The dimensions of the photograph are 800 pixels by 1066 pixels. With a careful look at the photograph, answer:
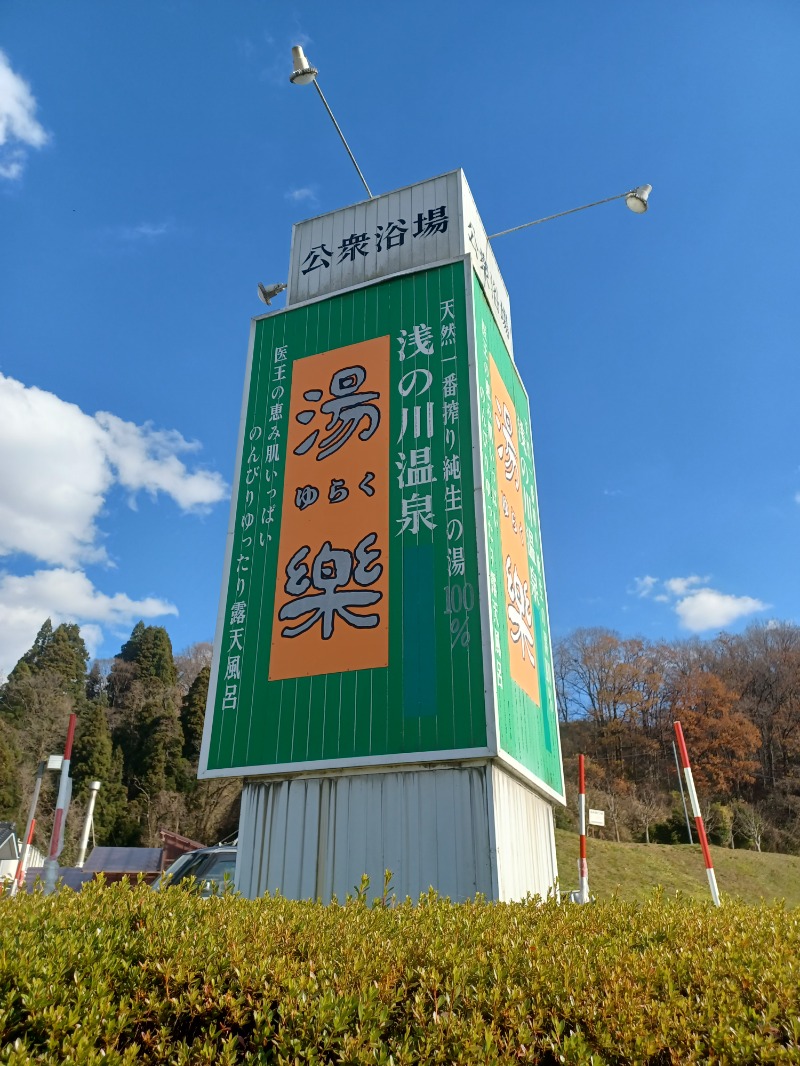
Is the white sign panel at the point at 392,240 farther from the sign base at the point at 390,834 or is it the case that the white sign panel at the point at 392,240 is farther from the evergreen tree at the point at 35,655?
the evergreen tree at the point at 35,655

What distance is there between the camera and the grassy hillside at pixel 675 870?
2106 centimetres

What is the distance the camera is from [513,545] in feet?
38.9

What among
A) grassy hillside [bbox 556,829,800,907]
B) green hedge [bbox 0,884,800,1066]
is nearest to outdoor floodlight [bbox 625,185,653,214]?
green hedge [bbox 0,884,800,1066]

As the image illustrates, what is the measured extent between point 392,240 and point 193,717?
36946 millimetres

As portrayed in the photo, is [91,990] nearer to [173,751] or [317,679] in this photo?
[317,679]

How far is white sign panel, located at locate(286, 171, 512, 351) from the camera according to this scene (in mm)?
12828

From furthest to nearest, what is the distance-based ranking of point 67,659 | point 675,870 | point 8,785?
point 67,659, point 8,785, point 675,870

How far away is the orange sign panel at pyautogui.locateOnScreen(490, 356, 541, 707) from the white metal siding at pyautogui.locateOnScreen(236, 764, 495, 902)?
1927 millimetres

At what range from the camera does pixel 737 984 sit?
3.35 metres

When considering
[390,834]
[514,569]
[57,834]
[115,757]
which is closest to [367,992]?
[390,834]

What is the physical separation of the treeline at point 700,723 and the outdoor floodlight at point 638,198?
27196 millimetres

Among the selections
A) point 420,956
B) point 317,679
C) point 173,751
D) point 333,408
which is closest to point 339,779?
point 317,679

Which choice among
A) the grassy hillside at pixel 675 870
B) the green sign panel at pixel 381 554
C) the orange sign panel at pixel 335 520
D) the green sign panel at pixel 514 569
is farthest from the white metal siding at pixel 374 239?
the grassy hillside at pixel 675 870

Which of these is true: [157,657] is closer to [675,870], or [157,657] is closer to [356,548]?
[675,870]
